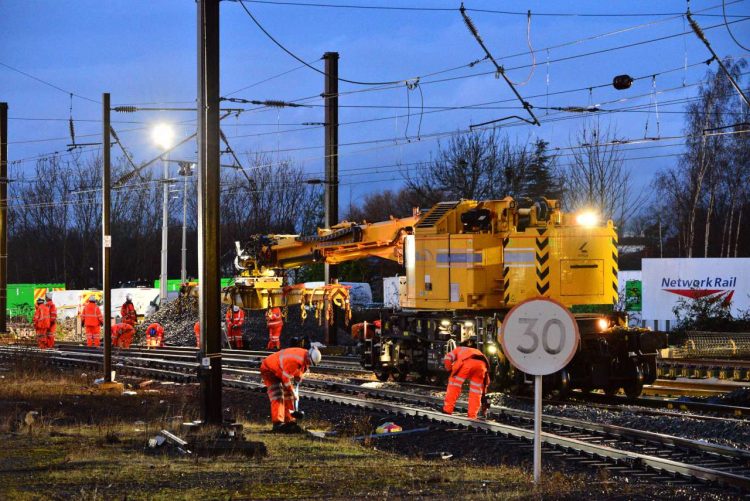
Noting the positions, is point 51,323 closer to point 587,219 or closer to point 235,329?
point 235,329

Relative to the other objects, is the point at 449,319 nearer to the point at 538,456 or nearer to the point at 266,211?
the point at 538,456

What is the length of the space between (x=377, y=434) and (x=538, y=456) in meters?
4.23

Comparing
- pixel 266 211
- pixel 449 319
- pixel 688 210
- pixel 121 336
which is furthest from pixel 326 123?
pixel 266 211

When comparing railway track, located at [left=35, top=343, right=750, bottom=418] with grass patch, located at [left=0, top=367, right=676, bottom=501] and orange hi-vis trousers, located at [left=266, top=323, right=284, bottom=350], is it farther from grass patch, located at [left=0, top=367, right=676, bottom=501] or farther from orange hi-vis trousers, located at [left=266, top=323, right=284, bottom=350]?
grass patch, located at [left=0, top=367, right=676, bottom=501]

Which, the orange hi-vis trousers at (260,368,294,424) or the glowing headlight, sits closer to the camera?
the orange hi-vis trousers at (260,368,294,424)

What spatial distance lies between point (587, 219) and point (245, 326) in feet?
71.0

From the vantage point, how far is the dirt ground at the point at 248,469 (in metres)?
8.70

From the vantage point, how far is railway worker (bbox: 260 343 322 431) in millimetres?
13172

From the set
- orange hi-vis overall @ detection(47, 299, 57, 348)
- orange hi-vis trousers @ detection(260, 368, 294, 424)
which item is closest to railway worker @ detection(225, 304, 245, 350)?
orange hi-vis overall @ detection(47, 299, 57, 348)

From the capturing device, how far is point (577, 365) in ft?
54.7

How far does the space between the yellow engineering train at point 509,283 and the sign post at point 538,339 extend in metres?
7.07

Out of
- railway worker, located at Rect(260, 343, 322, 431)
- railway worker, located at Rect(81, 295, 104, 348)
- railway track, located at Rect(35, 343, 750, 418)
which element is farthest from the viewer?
railway worker, located at Rect(81, 295, 104, 348)

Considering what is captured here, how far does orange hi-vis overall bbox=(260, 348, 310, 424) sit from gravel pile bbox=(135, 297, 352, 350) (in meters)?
17.3

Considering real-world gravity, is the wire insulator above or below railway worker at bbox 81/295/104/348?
above
